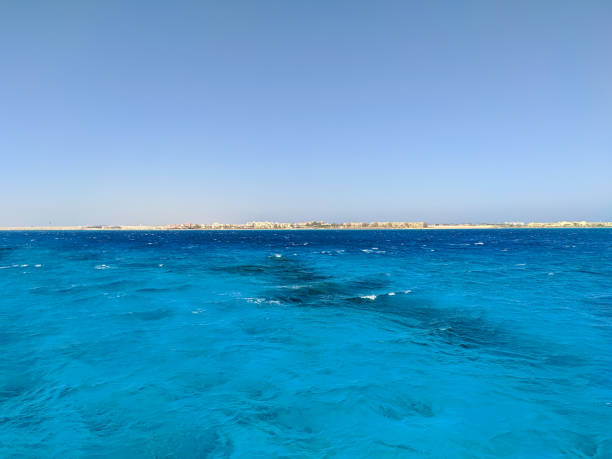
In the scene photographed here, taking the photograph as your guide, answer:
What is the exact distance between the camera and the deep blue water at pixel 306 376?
29.5ft

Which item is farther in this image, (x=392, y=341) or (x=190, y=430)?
(x=392, y=341)

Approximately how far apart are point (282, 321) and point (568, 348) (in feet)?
50.5

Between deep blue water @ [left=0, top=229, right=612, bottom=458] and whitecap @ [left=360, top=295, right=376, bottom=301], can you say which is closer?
deep blue water @ [left=0, top=229, right=612, bottom=458]

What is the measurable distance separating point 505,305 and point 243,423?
22819mm

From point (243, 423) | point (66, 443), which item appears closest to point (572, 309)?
point (243, 423)

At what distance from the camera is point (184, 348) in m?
15.8

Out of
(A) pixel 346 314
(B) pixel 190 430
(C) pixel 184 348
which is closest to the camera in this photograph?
(B) pixel 190 430

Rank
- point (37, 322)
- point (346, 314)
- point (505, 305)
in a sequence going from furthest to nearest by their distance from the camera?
1. point (505, 305)
2. point (346, 314)
3. point (37, 322)

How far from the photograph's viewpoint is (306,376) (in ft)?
42.5

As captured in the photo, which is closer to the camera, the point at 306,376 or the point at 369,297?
the point at 306,376

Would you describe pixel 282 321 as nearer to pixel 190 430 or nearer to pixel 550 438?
pixel 190 430

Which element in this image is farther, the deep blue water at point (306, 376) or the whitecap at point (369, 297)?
the whitecap at point (369, 297)

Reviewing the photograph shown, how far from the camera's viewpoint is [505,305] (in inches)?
966

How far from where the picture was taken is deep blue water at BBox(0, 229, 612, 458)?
29.5 ft
